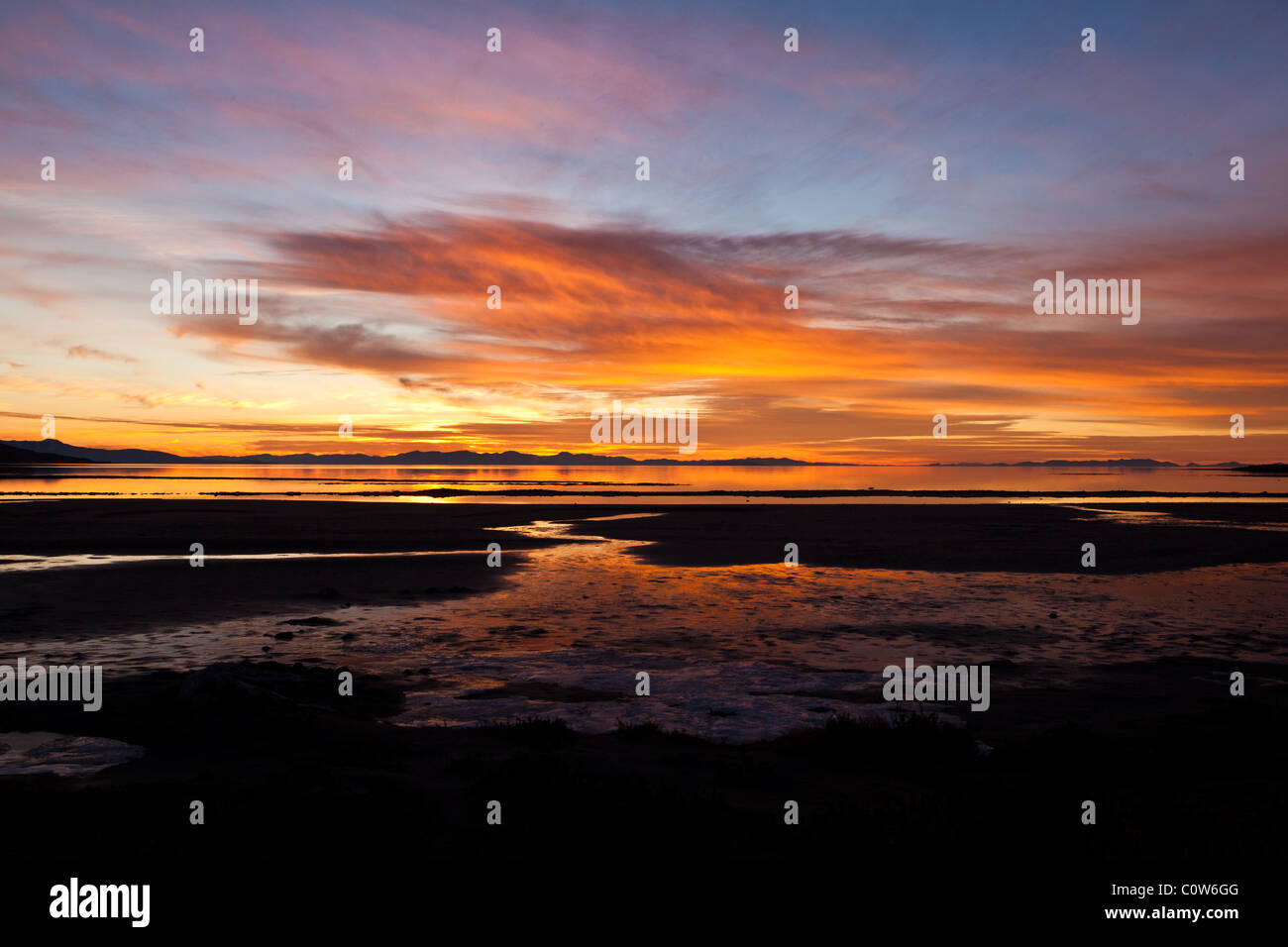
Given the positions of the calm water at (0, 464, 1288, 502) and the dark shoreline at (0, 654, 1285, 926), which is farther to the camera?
the calm water at (0, 464, 1288, 502)

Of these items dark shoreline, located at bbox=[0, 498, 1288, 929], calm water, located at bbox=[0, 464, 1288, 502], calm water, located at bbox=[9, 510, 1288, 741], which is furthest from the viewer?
calm water, located at bbox=[0, 464, 1288, 502]

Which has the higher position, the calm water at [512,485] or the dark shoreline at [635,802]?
the calm water at [512,485]

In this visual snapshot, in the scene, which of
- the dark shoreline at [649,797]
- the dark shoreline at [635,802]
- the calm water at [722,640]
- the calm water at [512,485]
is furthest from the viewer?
the calm water at [512,485]

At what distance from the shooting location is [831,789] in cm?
851

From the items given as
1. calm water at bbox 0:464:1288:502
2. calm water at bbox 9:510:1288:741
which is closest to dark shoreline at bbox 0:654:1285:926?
calm water at bbox 9:510:1288:741

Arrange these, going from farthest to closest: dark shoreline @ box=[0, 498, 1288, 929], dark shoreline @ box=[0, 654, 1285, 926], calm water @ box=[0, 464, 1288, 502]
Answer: calm water @ box=[0, 464, 1288, 502], dark shoreline @ box=[0, 654, 1285, 926], dark shoreline @ box=[0, 498, 1288, 929]

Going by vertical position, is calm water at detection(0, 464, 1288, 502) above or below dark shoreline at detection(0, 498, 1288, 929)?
above

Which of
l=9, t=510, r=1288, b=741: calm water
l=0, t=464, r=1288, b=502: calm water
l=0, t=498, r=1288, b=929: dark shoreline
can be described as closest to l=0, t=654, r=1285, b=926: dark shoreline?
l=0, t=498, r=1288, b=929: dark shoreline

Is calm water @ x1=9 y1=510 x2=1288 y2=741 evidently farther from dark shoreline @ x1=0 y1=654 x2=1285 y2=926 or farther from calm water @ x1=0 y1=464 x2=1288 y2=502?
calm water @ x1=0 y1=464 x2=1288 y2=502

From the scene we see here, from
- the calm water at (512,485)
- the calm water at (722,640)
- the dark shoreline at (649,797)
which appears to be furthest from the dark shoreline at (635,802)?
the calm water at (512,485)

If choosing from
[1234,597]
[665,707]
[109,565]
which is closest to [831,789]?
[665,707]

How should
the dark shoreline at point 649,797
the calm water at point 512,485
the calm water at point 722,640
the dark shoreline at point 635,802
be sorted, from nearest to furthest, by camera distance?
1. the dark shoreline at point 649,797
2. the dark shoreline at point 635,802
3. the calm water at point 722,640
4. the calm water at point 512,485

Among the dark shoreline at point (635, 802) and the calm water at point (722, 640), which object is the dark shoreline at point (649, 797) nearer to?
the dark shoreline at point (635, 802)
